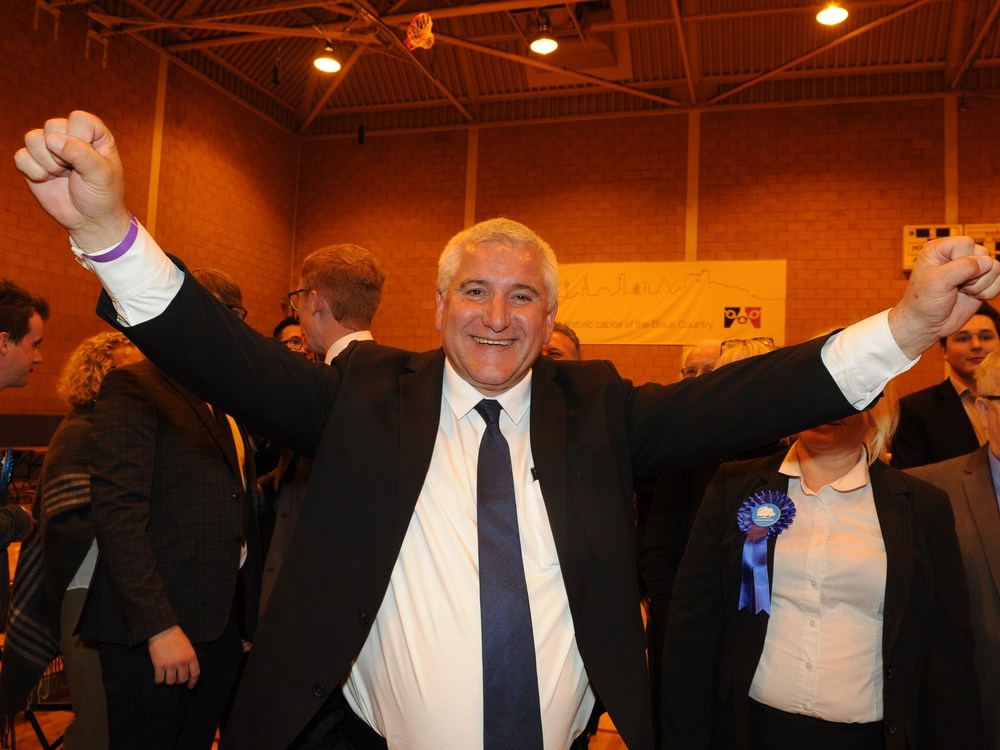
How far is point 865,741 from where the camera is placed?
79.6 inches

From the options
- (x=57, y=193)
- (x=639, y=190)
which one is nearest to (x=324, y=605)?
(x=57, y=193)

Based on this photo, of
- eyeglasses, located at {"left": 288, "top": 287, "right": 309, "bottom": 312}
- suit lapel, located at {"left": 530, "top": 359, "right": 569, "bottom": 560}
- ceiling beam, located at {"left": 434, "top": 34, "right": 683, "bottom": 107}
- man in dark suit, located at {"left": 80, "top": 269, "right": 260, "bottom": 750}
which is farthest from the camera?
ceiling beam, located at {"left": 434, "top": 34, "right": 683, "bottom": 107}

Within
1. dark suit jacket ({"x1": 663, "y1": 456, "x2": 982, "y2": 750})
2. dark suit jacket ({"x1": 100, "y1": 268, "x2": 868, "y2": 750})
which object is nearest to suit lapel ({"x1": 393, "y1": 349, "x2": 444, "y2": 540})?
dark suit jacket ({"x1": 100, "y1": 268, "x2": 868, "y2": 750})

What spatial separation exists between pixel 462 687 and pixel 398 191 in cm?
1064

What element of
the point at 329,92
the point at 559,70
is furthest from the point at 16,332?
the point at 329,92

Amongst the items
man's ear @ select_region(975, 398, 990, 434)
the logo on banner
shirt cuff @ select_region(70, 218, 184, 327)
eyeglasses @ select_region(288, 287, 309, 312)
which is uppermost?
the logo on banner

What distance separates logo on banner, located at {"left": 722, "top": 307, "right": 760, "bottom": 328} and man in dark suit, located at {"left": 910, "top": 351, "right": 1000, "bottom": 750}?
7655 millimetres

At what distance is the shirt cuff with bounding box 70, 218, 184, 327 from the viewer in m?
1.21

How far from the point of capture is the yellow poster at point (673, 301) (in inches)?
392

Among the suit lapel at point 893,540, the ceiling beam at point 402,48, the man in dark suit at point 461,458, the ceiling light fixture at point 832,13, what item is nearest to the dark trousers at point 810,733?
the suit lapel at point 893,540

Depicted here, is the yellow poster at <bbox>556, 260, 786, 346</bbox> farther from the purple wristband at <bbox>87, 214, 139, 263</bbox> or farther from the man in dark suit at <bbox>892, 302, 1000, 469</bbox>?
the purple wristband at <bbox>87, 214, 139, 263</bbox>

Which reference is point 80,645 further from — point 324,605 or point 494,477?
point 494,477

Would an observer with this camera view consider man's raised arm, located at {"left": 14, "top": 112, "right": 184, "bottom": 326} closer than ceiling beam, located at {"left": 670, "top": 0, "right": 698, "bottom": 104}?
Yes

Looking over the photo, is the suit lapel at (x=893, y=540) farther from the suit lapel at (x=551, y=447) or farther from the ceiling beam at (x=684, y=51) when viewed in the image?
the ceiling beam at (x=684, y=51)
